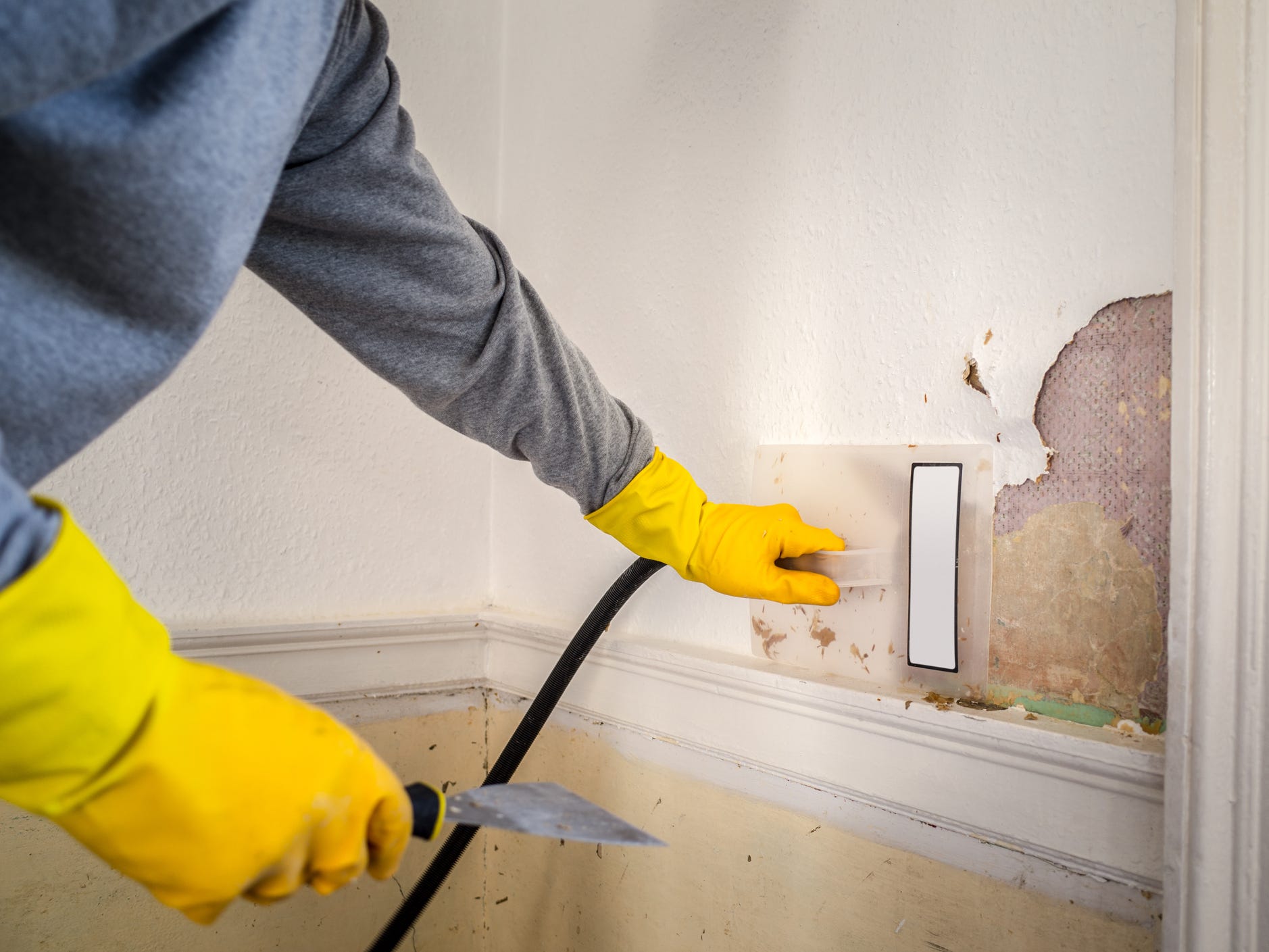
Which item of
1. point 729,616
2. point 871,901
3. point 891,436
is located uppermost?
point 891,436

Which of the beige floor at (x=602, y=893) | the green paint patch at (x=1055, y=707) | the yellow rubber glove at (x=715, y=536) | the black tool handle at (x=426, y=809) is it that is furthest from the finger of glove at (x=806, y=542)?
the black tool handle at (x=426, y=809)

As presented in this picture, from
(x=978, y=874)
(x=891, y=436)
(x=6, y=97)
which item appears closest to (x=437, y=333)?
(x=6, y=97)

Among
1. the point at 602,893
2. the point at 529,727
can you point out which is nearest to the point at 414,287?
the point at 529,727

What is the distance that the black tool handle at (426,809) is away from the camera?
0.54 meters

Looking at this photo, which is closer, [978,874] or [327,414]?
[978,874]

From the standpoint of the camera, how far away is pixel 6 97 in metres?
0.37

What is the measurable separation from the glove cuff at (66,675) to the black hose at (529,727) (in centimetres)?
61

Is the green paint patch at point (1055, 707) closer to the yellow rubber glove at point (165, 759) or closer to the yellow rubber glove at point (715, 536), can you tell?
the yellow rubber glove at point (715, 536)

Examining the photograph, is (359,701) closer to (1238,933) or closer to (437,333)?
(437,333)

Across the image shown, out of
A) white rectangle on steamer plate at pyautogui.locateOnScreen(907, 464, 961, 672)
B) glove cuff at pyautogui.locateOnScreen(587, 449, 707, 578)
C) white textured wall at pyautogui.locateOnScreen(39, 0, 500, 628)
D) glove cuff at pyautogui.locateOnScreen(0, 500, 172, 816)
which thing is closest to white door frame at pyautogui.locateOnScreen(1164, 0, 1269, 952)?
white rectangle on steamer plate at pyautogui.locateOnScreen(907, 464, 961, 672)

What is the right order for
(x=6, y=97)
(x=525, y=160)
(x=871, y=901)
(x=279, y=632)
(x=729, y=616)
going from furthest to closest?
(x=525, y=160)
(x=279, y=632)
(x=729, y=616)
(x=871, y=901)
(x=6, y=97)

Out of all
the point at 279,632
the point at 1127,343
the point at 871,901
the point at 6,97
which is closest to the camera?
the point at 6,97

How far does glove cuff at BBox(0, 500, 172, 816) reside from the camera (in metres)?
0.41

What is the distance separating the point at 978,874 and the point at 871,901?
135mm
